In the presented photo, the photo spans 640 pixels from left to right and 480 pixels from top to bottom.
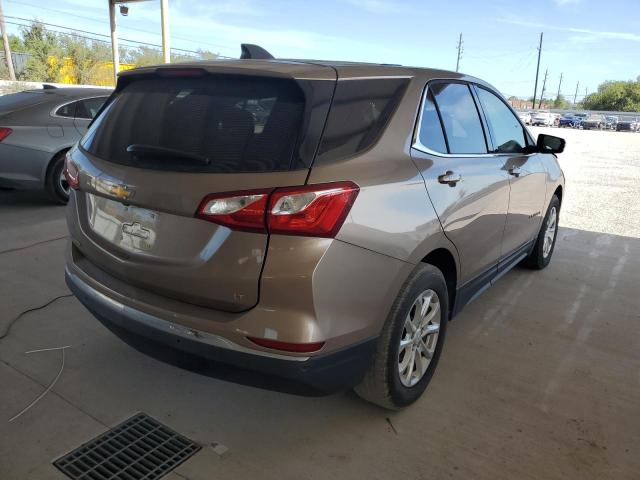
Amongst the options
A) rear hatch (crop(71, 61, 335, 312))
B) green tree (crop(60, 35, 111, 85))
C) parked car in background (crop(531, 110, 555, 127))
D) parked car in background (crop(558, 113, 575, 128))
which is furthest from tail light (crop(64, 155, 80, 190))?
parked car in background (crop(558, 113, 575, 128))

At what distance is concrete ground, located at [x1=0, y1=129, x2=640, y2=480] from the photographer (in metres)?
2.23

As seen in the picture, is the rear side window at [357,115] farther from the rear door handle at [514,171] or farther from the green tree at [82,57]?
the green tree at [82,57]

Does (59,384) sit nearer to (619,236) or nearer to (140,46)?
(619,236)

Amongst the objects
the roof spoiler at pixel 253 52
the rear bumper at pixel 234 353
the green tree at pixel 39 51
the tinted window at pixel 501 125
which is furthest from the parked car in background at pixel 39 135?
the green tree at pixel 39 51

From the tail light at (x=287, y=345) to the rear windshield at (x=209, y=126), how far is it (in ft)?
2.10

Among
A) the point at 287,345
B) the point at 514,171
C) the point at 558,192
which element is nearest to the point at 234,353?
the point at 287,345

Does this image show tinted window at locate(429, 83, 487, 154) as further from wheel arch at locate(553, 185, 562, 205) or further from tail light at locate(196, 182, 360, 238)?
wheel arch at locate(553, 185, 562, 205)

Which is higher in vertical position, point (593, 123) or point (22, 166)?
point (593, 123)

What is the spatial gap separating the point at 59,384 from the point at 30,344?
577mm

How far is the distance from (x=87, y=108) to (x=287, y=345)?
6.29 meters

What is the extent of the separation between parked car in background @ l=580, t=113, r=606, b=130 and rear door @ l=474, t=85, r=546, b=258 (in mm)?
50057

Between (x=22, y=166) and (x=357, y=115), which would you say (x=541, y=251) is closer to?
(x=357, y=115)

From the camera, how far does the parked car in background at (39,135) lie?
241 inches

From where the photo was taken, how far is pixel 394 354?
2.33 metres
